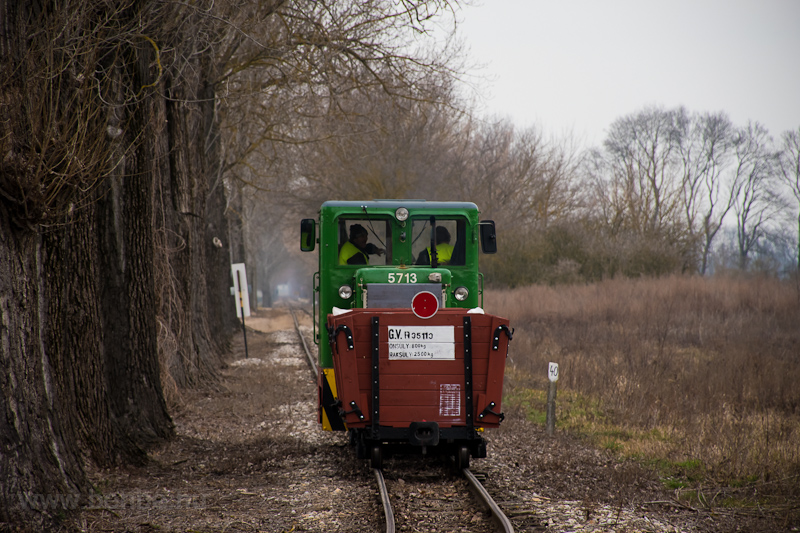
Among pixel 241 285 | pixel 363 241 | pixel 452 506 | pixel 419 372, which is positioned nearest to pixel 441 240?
pixel 363 241

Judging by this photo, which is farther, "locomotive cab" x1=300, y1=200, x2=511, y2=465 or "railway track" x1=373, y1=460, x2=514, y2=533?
"locomotive cab" x1=300, y1=200, x2=511, y2=465

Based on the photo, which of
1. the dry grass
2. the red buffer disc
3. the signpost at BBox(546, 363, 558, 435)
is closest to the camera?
the red buffer disc

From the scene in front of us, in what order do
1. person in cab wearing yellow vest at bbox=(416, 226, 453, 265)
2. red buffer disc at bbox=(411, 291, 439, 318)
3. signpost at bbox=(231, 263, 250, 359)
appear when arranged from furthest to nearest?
1. signpost at bbox=(231, 263, 250, 359)
2. person in cab wearing yellow vest at bbox=(416, 226, 453, 265)
3. red buffer disc at bbox=(411, 291, 439, 318)

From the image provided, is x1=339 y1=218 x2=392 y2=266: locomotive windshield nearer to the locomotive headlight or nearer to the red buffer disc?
the locomotive headlight

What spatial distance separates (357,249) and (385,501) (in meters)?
3.34

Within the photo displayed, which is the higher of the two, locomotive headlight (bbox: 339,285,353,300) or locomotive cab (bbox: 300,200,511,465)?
locomotive headlight (bbox: 339,285,353,300)

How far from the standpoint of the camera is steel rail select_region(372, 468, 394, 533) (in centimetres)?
552

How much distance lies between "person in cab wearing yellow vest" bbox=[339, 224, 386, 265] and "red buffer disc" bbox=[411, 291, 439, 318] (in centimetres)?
191

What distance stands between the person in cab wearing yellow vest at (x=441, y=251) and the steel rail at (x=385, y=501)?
254 centimetres

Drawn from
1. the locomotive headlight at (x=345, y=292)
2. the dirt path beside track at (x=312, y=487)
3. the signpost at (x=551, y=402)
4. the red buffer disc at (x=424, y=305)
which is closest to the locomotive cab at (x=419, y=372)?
the red buffer disc at (x=424, y=305)

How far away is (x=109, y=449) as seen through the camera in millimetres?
7281

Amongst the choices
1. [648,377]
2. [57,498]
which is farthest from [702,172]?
[57,498]

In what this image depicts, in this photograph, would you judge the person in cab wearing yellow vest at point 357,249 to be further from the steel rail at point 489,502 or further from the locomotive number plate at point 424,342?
the steel rail at point 489,502

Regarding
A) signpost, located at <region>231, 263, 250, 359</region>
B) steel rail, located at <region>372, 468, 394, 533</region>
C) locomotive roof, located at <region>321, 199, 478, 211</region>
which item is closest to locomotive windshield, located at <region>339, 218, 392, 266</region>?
locomotive roof, located at <region>321, 199, 478, 211</region>
